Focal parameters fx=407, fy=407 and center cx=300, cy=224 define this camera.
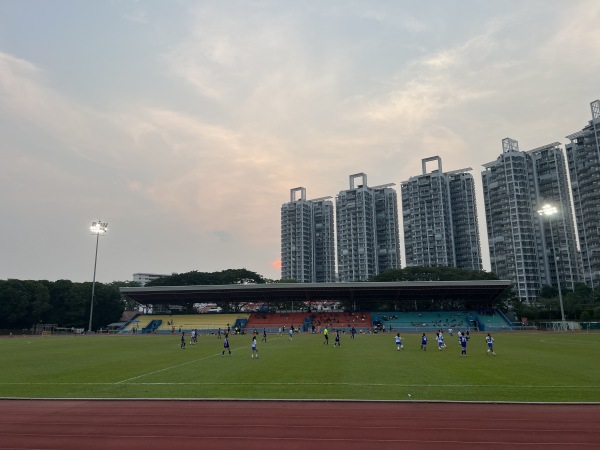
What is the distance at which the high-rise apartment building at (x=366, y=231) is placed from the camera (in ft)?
554

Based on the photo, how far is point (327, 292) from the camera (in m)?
84.6

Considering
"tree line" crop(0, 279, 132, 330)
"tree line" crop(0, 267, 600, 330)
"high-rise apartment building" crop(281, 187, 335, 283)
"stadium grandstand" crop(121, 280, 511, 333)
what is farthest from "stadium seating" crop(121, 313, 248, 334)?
"high-rise apartment building" crop(281, 187, 335, 283)

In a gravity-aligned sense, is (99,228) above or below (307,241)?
below

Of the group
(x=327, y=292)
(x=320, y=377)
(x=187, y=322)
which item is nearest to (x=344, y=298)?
(x=327, y=292)

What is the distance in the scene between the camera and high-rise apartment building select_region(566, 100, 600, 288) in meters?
119

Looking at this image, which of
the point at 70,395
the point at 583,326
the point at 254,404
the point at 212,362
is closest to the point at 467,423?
the point at 254,404

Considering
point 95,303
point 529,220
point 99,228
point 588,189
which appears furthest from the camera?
point 529,220

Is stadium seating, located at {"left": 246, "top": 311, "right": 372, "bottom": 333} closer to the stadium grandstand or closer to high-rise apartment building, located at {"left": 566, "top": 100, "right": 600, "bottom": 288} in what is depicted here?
the stadium grandstand

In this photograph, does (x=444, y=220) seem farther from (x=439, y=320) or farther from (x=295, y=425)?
(x=295, y=425)

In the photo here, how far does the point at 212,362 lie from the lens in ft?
91.3

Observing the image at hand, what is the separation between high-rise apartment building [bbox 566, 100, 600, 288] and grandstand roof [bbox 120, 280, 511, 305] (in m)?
57.1

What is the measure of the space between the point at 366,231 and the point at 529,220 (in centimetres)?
5914

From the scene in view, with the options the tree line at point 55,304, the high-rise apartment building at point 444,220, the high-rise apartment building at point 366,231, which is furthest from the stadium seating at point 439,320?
the high-rise apartment building at point 366,231

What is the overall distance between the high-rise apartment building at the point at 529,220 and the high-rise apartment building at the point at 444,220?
32.2ft
